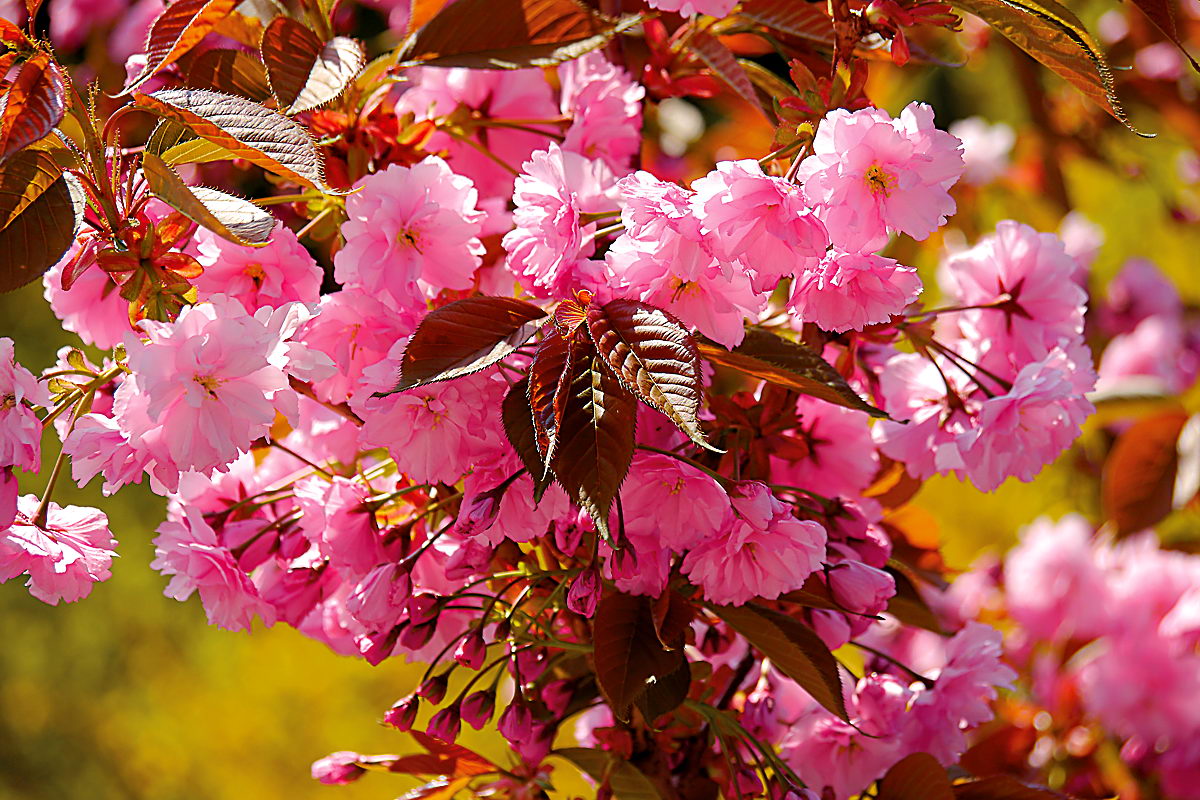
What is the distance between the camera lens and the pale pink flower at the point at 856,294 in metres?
0.37

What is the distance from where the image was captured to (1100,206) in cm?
223

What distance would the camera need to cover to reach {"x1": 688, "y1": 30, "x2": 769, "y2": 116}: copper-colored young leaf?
491mm

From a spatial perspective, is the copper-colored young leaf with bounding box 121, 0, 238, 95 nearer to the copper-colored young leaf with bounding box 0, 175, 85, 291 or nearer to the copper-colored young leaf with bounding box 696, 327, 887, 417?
the copper-colored young leaf with bounding box 0, 175, 85, 291

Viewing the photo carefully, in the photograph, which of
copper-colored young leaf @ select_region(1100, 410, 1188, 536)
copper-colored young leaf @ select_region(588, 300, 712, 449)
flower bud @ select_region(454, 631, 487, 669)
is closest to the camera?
copper-colored young leaf @ select_region(588, 300, 712, 449)

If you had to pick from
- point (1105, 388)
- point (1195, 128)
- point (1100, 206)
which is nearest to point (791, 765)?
point (1105, 388)

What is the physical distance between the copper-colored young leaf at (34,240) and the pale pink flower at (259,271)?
51mm

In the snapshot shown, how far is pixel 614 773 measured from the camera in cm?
46

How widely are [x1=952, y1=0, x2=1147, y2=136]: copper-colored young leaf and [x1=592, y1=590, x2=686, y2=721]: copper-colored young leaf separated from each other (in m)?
0.25

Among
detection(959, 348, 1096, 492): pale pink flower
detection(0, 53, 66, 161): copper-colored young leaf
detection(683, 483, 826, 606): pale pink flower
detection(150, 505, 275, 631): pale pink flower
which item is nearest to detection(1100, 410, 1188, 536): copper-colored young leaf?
detection(959, 348, 1096, 492): pale pink flower

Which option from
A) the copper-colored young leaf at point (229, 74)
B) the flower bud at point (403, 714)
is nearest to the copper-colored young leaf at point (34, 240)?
the copper-colored young leaf at point (229, 74)

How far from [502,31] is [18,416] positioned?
9.9 inches

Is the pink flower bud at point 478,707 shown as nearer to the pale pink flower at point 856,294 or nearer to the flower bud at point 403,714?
the flower bud at point 403,714

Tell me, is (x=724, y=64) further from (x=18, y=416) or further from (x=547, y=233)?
(x=18, y=416)

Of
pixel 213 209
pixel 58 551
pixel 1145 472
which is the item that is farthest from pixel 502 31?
pixel 1145 472
